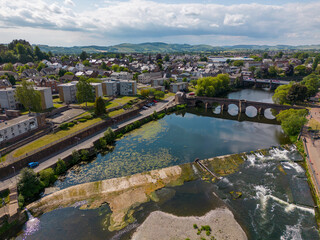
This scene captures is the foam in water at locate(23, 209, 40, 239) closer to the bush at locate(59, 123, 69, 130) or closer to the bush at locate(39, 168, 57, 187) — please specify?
the bush at locate(39, 168, 57, 187)

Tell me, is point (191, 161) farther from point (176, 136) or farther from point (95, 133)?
point (95, 133)

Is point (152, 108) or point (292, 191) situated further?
point (152, 108)

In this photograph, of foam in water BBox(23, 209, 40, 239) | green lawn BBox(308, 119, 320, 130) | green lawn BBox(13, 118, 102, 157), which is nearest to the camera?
foam in water BBox(23, 209, 40, 239)

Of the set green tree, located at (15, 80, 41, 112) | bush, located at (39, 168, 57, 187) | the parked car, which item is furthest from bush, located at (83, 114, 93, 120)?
bush, located at (39, 168, 57, 187)

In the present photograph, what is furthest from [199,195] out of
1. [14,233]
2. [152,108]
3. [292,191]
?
[152,108]

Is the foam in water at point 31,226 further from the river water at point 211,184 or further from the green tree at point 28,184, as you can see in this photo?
the green tree at point 28,184

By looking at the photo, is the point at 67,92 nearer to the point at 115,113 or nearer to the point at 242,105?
the point at 115,113
